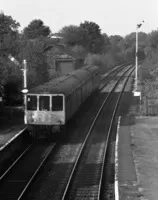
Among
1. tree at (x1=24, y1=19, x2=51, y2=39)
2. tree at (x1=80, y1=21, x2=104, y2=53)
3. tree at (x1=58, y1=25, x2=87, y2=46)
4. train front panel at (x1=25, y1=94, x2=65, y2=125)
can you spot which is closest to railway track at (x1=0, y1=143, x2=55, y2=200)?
train front panel at (x1=25, y1=94, x2=65, y2=125)

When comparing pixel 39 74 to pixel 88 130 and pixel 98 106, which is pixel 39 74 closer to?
pixel 98 106

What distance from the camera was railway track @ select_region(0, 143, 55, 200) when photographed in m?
13.1

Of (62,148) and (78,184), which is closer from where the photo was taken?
(78,184)

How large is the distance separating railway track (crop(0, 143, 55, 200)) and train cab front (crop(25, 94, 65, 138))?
911 millimetres

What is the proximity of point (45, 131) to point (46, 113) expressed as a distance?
2.99ft

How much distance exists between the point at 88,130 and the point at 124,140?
10.7 ft

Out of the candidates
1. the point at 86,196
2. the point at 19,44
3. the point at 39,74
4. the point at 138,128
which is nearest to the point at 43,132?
the point at 138,128

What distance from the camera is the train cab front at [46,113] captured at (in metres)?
19.8

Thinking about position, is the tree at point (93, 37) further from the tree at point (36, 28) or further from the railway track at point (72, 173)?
the railway track at point (72, 173)

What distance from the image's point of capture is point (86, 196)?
12609mm

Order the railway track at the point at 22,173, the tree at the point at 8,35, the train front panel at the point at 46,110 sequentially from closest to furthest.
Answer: the railway track at the point at 22,173 → the train front panel at the point at 46,110 → the tree at the point at 8,35

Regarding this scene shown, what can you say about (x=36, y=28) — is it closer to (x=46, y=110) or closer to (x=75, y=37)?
(x=75, y=37)

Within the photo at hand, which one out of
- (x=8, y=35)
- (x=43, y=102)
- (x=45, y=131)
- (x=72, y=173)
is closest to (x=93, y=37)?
(x=8, y=35)

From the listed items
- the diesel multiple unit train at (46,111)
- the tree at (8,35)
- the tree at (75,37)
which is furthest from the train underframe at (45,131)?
the tree at (75,37)
